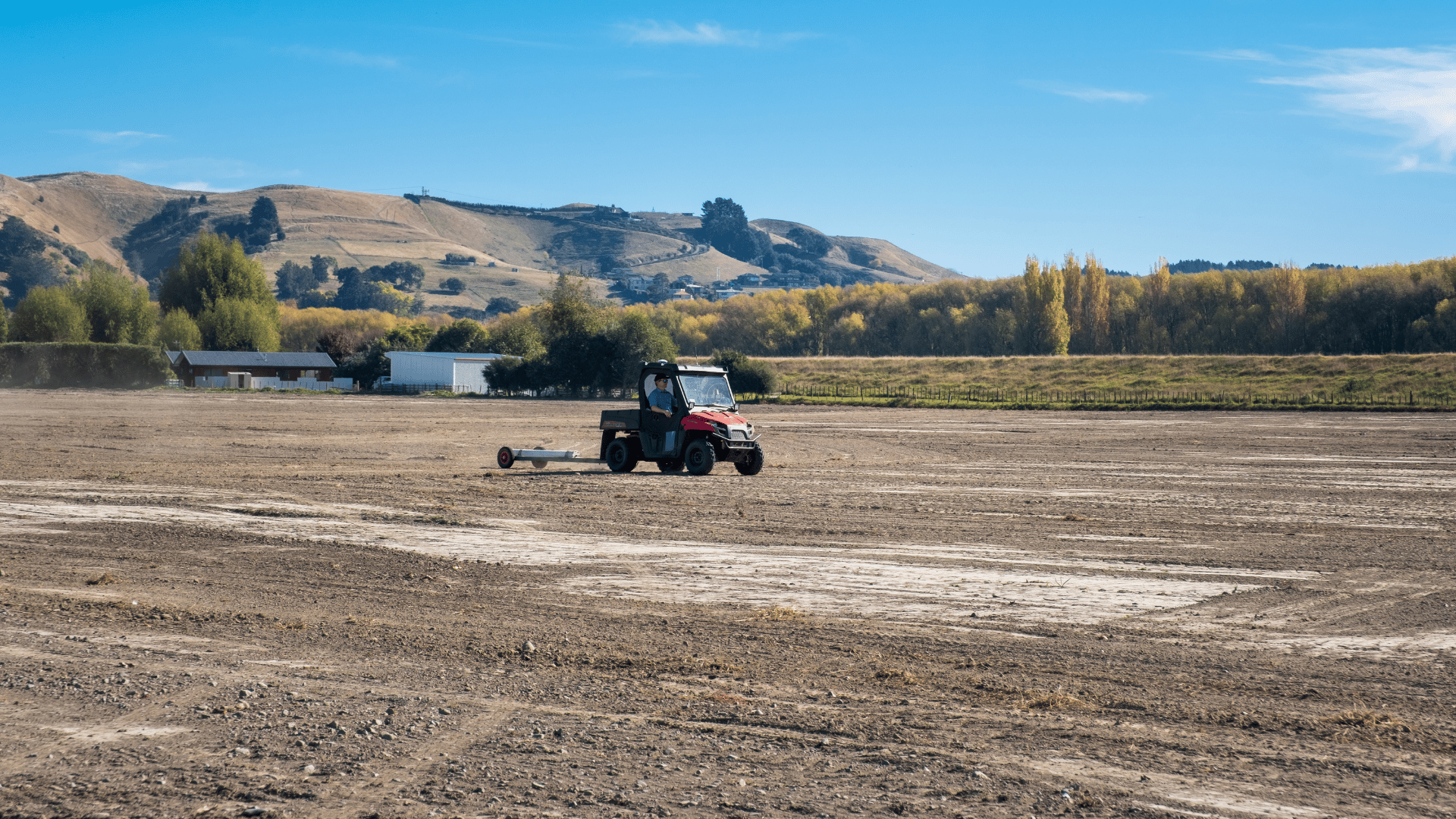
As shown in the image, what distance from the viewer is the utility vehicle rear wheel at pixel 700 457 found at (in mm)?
24703

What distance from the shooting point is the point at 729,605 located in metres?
10.9

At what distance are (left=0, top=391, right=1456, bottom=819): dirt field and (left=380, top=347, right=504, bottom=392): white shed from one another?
270ft

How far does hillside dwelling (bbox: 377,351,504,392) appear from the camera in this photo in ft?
337

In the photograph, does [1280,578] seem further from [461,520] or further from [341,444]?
[341,444]

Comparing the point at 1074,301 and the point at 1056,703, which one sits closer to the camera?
the point at 1056,703

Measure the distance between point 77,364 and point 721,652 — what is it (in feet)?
379

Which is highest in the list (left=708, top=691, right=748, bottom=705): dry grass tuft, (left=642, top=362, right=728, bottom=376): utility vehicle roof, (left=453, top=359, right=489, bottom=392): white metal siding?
(left=453, top=359, right=489, bottom=392): white metal siding

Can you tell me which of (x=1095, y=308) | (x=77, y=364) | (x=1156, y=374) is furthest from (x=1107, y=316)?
(x=77, y=364)

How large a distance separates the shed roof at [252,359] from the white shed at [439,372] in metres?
17.0

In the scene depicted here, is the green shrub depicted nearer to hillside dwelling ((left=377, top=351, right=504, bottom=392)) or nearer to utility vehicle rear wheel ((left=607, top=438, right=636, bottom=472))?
hillside dwelling ((left=377, top=351, right=504, bottom=392))

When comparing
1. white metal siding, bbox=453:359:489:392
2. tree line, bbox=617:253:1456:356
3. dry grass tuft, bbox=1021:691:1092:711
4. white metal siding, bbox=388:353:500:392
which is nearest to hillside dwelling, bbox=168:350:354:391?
Result: white metal siding, bbox=388:353:500:392

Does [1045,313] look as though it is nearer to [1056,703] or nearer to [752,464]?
[752,464]

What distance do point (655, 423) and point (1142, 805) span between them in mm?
20114

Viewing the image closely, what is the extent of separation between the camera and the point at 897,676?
8203mm
